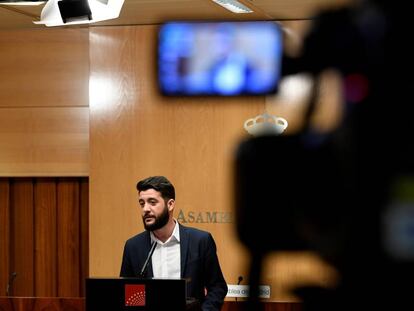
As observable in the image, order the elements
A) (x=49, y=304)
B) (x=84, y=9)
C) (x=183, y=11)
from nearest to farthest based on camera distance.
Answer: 1. (x=84, y=9)
2. (x=49, y=304)
3. (x=183, y=11)

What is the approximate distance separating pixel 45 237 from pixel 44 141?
0.83 m

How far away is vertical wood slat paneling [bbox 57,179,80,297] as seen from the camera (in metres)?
7.38

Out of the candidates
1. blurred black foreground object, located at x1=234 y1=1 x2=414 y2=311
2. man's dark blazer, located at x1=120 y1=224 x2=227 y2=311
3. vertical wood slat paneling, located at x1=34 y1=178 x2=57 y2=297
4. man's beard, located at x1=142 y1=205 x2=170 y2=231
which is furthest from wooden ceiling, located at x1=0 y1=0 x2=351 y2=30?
blurred black foreground object, located at x1=234 y1=1 x2=414 y2=311

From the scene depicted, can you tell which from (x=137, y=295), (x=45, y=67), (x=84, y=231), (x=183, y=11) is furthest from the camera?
(x=84, y=231)

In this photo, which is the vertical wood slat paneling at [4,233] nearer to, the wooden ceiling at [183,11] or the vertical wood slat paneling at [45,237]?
the vertical wood slat paneling at [45,237]

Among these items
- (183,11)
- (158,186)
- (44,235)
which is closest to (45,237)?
(44,235)

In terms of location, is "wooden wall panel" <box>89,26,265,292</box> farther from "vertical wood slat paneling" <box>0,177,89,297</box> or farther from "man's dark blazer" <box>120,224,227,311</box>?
"man's dark blazer" <box>120,224,227,311</box>

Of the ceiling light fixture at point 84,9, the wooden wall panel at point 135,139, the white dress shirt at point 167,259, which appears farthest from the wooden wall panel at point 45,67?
the ceiling light fixture at point 84,9

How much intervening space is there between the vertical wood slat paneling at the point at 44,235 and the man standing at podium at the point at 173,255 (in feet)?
10.2

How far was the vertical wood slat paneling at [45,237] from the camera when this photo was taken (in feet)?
24.3

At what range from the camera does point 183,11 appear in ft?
21.2

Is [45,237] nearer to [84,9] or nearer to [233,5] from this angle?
[233,5]

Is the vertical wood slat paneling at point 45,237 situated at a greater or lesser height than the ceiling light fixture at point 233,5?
lesser

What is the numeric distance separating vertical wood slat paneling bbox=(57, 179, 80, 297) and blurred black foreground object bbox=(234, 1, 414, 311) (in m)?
6.50
